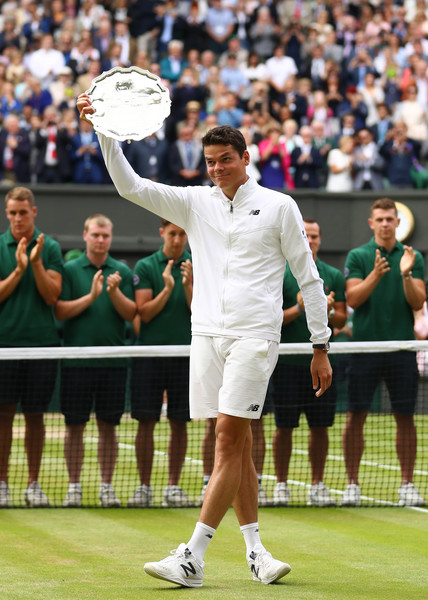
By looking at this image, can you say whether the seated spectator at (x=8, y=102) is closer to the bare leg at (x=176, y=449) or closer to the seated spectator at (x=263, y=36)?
the seated spectator at (x=263, y=36)

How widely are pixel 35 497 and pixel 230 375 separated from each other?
384 cm

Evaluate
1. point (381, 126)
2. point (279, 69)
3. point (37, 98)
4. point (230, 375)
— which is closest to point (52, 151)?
point (37, 98)

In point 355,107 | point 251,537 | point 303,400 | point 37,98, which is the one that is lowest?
point 251,537

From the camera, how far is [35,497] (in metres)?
9.34

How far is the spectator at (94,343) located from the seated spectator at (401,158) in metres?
13.1

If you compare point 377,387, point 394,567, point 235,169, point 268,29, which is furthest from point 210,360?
point 268,29

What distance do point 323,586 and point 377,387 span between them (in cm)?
444

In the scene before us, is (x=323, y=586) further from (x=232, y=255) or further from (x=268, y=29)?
(x=268, y=29)

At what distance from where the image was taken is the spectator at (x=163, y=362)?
967 cm

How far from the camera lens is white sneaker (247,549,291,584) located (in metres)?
6.09

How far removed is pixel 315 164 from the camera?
71.4ft

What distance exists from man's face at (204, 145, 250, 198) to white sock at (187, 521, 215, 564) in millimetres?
1869

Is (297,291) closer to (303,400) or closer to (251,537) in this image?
(303,400)

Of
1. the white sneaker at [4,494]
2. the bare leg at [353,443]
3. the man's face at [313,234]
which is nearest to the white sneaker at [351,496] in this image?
the bare leg at [353,443]
